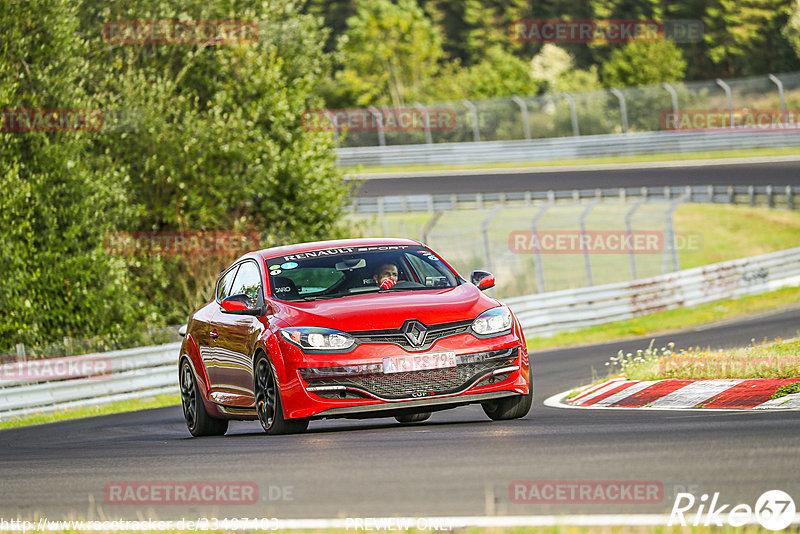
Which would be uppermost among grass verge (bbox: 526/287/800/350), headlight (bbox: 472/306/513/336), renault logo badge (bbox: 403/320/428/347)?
A: renault logo badge (bbox: 403/320/428/347)

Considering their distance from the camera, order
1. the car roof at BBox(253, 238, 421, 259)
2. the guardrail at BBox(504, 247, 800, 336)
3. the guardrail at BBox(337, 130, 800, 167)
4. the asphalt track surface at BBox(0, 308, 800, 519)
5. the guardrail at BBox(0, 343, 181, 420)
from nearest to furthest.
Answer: the asphalt track surface at BBox(0, 308, 800, 519) < the car roof at BBox(253, 238, 421, 259) < the guardrail at BBox(0, 343, 181, 420) < the guardrail at BBox(504, 247, 800, 336) < the guardrail at BBox(337, 130, 800, 167)

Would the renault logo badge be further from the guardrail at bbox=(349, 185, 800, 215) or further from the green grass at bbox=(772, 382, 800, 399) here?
the guardrail at bbox=(349, 185, 800, 215)

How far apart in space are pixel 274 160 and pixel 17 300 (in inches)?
328

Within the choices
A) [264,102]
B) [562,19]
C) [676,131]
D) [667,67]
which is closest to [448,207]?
[676,131]

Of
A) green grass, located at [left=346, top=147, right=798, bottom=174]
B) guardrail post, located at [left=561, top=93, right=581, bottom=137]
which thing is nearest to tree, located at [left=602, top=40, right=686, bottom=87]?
guardrail post, located at [left=561, top=93, right=581, bottom=137]

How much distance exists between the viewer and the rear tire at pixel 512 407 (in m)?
9.76

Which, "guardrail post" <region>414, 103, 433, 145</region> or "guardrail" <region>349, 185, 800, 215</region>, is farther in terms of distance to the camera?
"guardrail post" <region>414, 103, 433, 145</region>

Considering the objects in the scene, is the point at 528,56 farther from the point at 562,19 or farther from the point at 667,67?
the point at 667,67

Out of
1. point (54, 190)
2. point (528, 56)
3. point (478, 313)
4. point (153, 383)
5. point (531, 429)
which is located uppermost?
point (478, 313)

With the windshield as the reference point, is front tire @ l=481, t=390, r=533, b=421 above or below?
below

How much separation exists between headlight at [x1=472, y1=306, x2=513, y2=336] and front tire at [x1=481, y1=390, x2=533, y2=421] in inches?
23.7

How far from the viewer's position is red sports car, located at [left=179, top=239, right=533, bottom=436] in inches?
Result: 353

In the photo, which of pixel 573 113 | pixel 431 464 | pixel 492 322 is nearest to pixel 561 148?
pixel 573 113

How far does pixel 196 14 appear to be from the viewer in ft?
92.0
